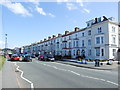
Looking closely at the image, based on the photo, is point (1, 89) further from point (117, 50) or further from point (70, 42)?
point (70, 42)

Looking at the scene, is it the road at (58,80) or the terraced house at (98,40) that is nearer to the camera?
the road at (58,80)

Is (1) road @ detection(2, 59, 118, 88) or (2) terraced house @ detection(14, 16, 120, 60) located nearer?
(1) road @ detection(2, 59, 118, 88)

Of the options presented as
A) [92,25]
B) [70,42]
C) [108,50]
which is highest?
[92,25]

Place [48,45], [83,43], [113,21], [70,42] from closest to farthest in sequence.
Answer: [113,21]
[83,43]
[70,42]
[48,45]

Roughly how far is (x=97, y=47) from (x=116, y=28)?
6915 mm

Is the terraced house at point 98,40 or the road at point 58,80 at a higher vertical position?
the terraced house at point 98,40

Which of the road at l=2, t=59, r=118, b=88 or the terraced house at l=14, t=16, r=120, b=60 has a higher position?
the terraced house at l=14, t=16, r=120, b=60

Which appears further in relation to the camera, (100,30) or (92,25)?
(92,25)

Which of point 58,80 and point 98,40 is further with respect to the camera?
point 98,40

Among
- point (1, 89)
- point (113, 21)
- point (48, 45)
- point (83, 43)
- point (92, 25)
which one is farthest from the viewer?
point (48, 45)

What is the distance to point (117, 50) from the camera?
109 ft

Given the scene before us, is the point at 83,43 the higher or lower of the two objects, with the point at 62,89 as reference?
higher

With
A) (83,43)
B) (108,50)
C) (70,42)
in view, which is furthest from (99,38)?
(70,42)

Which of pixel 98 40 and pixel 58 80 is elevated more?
pixel 98 40
